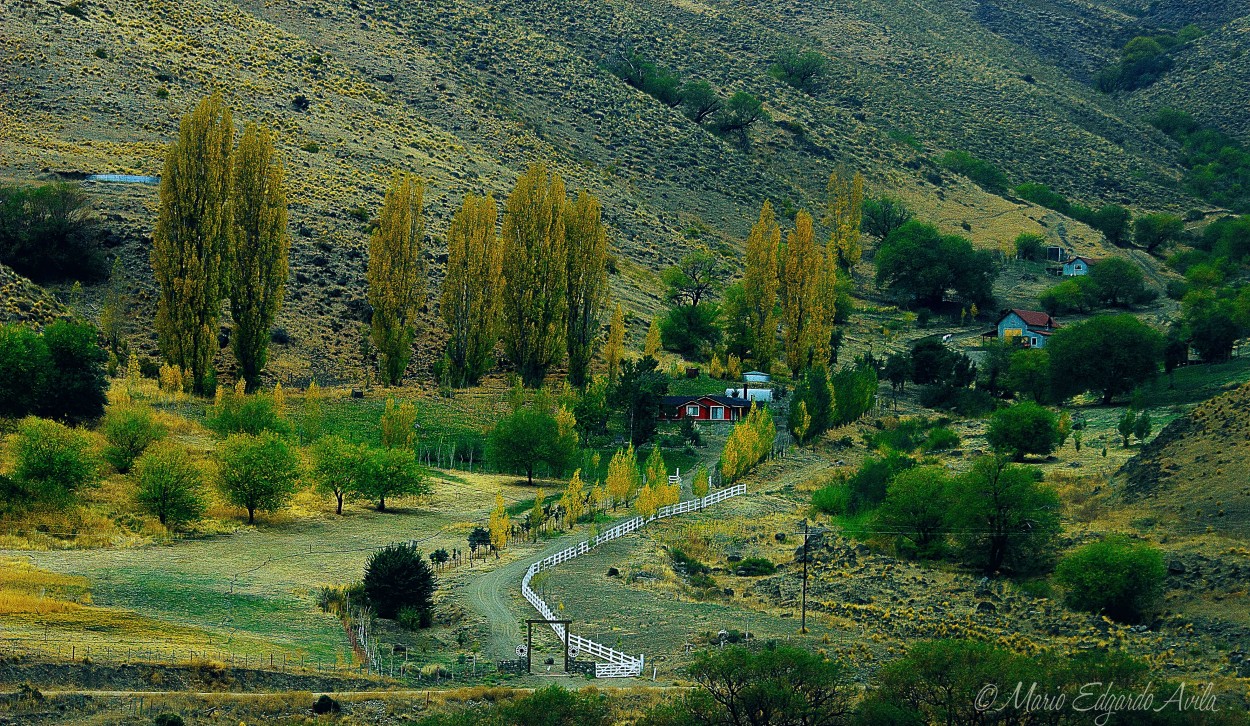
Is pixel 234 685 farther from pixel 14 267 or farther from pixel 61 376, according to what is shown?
pixel 14 267

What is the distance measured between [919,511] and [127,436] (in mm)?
30713

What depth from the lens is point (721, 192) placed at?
12569cm

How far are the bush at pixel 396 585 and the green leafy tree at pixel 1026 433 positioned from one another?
31.4m

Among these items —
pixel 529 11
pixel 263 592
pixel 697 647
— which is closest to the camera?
pixel 697 647

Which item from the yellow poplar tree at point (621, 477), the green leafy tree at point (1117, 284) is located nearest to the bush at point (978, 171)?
the green leafy tree at point (1117, 284)

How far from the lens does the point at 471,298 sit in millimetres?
79938

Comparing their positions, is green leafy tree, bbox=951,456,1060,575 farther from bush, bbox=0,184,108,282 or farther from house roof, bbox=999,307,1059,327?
house roof, bbox=999,307,1059,327

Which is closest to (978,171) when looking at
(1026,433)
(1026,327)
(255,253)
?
(1026,327)

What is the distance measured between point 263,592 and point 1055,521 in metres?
27.2

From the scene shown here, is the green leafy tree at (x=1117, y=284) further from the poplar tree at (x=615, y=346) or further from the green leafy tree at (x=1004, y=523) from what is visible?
the green leafy tree at (x=1004, y=523)

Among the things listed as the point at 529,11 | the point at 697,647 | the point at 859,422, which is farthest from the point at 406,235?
the point at 529,11

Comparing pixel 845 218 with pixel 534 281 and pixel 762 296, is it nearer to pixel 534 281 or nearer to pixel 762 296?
pixel 762 296

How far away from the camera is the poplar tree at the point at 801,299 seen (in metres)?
91.1

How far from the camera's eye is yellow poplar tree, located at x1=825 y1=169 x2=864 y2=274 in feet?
390
